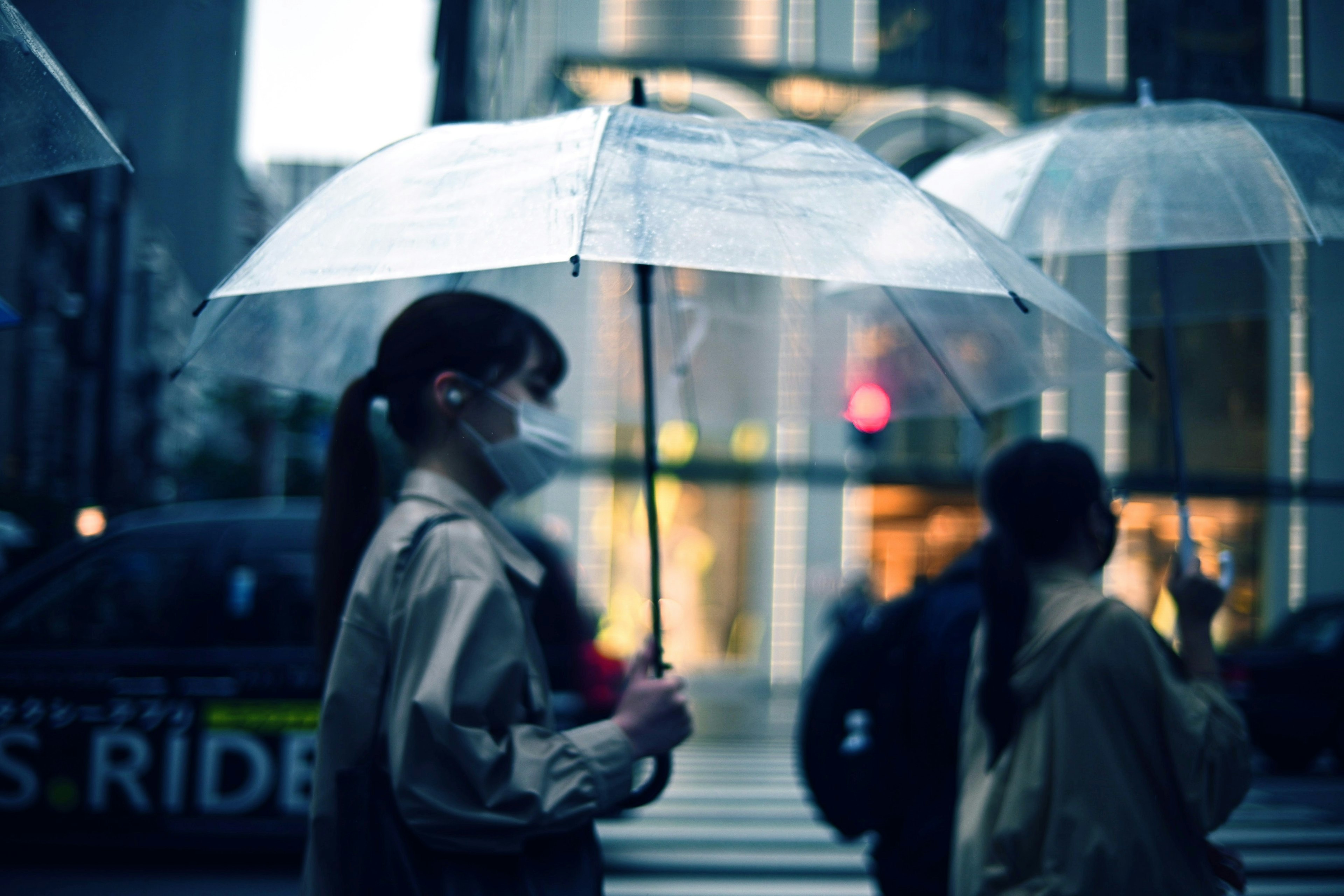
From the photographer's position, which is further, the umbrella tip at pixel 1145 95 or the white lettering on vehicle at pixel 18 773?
the white lettering on vehicle at pixel 18 773

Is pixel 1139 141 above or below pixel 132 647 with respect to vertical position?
above

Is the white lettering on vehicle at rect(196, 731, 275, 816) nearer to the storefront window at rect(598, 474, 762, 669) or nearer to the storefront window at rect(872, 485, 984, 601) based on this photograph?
the storefront window at rect(598, 474, 762, 669)

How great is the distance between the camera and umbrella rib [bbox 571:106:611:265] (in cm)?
166

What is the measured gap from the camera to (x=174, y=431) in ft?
21.4

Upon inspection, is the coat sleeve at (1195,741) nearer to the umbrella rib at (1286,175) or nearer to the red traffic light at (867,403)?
the umbrella rib at (1286,175)

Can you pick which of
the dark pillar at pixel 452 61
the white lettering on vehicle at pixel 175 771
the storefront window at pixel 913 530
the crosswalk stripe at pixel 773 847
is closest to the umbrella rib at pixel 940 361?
the crosswalk stripe at pixel 773 847

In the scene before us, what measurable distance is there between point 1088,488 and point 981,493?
0.97 ft

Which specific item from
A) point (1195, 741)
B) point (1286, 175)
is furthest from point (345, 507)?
point (1286, 175)

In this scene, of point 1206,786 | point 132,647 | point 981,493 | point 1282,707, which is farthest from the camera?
point 1282,707

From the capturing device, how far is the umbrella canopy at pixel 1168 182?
8.13ft

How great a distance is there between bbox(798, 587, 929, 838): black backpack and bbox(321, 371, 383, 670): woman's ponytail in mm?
1482

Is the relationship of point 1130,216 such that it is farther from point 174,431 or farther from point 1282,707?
point 1282,707

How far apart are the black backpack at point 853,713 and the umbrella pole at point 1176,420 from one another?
0.69m

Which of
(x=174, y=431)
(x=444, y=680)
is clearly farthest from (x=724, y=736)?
(x=444, y=680)
